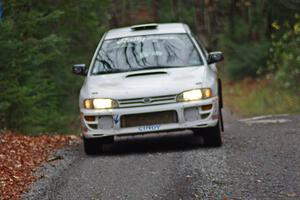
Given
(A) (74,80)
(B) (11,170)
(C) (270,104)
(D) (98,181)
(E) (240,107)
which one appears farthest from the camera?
(E) (240,107)

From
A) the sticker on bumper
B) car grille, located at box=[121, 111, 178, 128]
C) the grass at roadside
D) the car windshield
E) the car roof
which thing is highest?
the car roof

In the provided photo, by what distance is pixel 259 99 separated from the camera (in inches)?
1080

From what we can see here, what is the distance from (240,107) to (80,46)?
21.2 ft

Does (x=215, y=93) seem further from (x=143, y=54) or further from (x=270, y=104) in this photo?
(x=270, y=104)

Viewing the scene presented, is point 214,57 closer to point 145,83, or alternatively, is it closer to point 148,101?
point 145,83

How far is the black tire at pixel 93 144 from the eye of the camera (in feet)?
38.4

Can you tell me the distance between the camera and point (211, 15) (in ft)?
150

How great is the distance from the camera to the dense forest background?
15195 mm

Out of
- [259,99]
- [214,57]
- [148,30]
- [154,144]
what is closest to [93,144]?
[154,144]

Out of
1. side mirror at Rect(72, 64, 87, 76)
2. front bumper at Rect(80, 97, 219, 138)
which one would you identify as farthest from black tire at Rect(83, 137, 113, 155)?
side mirror at Rect(72, 64, 87, 76)

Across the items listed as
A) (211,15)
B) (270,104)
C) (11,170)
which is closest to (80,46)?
(270,104)

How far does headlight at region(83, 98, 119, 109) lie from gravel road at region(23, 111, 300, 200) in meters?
0.75

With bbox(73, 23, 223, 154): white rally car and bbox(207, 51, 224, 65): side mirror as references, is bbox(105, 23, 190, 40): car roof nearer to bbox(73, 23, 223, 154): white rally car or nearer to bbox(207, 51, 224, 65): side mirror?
bbox(73, 23, 223, 154): white rally car

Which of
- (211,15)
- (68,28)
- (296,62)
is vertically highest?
(68,28)
